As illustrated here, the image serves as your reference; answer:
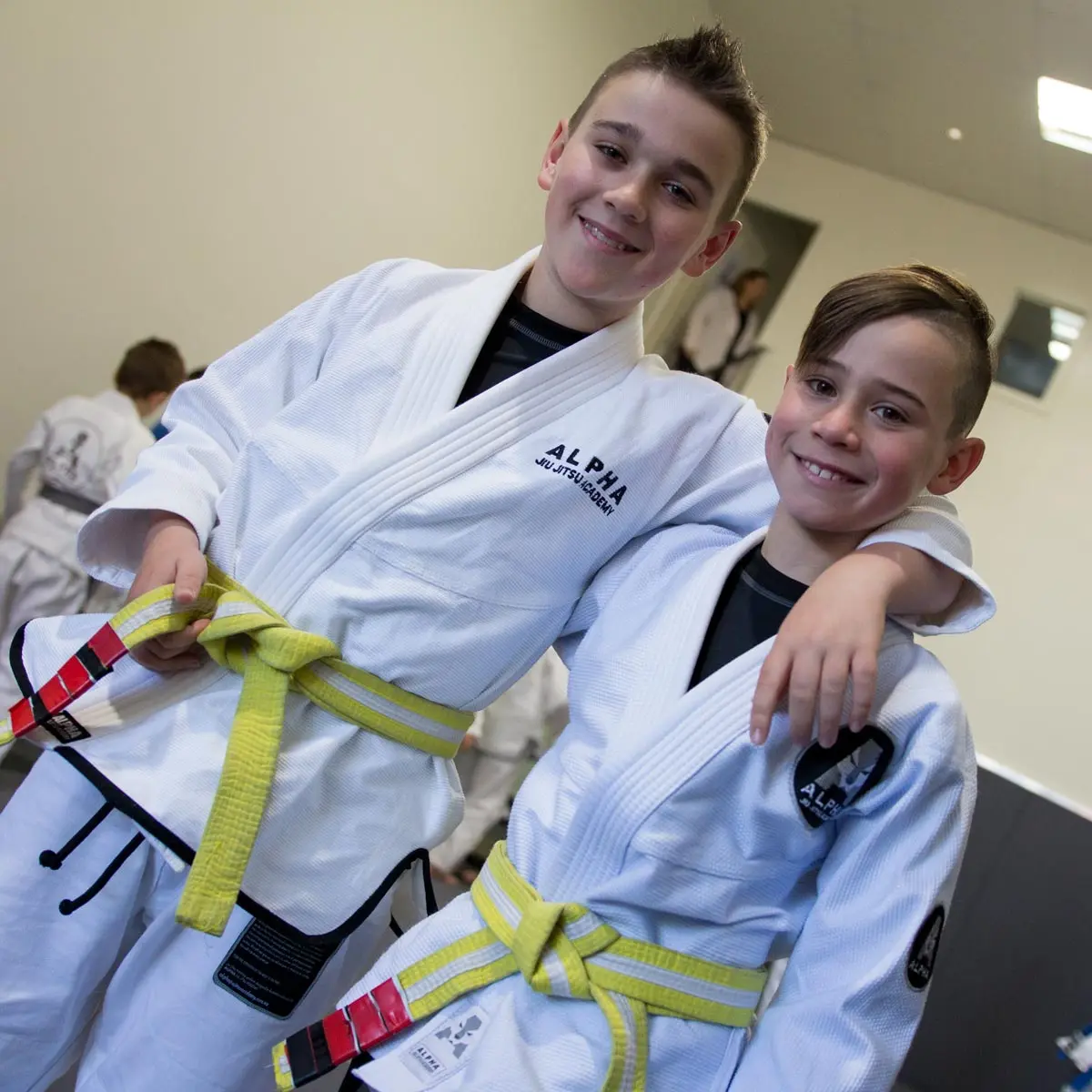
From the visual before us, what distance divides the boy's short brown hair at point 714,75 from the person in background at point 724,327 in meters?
4.68

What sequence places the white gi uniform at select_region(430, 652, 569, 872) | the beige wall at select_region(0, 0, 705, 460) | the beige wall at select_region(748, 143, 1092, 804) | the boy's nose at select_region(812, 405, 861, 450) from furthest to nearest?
the beige wall at select_region(748, 143, 1092, 804), the white gi uniform at select_region(430, 652, 569, 872), the beige wall at select_region(0, 0, 705, 460), the boy's nose at select_region(812, 405, 861, 450)

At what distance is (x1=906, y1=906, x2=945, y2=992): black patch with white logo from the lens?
3.04 feet

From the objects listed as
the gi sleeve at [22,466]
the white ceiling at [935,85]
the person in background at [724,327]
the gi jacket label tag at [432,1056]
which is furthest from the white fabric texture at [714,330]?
the gi jacket label tag at [432,1056]

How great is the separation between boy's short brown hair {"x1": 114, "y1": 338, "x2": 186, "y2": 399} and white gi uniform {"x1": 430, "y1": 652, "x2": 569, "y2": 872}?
4.73 feet

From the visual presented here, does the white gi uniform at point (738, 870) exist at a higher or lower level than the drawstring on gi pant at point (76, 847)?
higher

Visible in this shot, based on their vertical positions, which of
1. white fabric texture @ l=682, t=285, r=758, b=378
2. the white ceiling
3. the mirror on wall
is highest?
the white ceiling

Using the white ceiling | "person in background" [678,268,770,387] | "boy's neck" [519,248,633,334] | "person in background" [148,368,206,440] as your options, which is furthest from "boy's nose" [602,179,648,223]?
"person in background" [678,268,770,387]

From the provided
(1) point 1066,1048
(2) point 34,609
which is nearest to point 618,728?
(1) point 1066,1048

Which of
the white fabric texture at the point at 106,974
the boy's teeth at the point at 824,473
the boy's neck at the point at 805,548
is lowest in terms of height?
the white fabric texture at the point at 106,974

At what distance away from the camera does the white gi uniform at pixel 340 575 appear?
1.10 m

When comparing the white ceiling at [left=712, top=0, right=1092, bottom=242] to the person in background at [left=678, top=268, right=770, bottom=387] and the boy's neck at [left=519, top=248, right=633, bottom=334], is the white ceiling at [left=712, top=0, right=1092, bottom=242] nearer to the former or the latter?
the person in background at [left=678, top=268, right=770, bottom=387]

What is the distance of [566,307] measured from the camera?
1.27 meters

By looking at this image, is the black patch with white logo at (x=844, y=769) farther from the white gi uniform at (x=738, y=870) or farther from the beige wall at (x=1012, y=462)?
the beige wall at (x=1012, y=462)

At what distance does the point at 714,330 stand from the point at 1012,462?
1.73 metres
